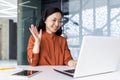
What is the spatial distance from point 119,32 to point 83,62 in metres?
4.22

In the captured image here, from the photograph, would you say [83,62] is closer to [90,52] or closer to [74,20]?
[90,52]

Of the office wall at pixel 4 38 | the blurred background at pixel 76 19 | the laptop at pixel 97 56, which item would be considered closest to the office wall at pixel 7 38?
the office wall at pixel 4 38

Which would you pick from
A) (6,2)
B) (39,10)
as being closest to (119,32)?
(39,10)

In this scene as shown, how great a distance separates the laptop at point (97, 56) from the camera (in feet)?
4.21

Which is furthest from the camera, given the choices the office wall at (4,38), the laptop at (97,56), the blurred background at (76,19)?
the office wall at (4,38)

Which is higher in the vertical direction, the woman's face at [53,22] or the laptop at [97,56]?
the woman's face at [53,22]

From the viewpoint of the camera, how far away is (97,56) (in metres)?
1.39

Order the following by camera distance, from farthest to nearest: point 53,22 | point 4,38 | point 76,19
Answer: point 4,38, point 76,19, point 53,22

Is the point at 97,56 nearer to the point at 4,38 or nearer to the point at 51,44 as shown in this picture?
the point at 51,44

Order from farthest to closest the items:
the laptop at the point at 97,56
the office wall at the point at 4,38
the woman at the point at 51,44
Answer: the office wall at the point at 4,38
the woman at the point at 51,44
the laptop at the point at 97,56

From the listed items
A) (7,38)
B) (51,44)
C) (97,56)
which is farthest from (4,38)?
(97,56)

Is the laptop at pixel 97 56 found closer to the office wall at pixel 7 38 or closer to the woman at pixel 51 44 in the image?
the woman at pixel 51 44

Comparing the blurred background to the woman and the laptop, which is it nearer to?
the woman

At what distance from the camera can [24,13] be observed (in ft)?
Result: 21.9
